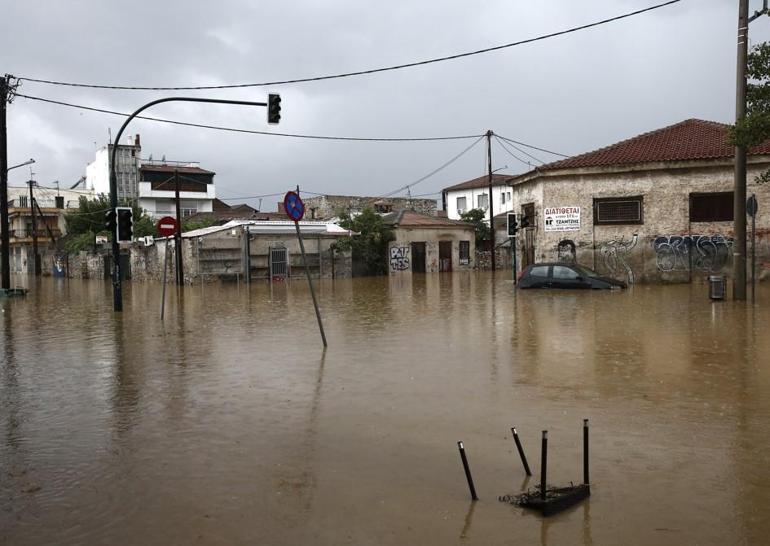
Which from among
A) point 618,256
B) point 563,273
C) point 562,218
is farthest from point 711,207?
point 563,273

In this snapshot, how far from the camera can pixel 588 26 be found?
1747 centimetres

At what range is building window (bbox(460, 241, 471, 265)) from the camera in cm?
4938

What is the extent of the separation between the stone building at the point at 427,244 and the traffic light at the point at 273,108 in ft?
91.7

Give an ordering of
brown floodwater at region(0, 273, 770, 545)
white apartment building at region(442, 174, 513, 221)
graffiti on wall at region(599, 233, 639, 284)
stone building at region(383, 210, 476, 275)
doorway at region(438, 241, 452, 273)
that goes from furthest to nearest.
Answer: white apartment building at region(442, 174, 513, 221), doorway at region(438, 241, 452, 273), stone building at region(383, 210, 476, 275), graffiti on wall at region(599, 233, 639, 284), brown floodwater at region(0, 273, 770, 545)

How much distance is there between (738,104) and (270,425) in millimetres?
15424

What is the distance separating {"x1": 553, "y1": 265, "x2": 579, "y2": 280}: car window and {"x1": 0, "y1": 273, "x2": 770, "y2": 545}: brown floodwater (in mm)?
10032

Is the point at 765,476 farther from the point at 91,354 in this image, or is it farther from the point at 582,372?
the point at 91,354

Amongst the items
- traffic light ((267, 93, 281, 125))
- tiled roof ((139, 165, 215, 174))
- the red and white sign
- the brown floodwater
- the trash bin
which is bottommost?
the brown floodwater

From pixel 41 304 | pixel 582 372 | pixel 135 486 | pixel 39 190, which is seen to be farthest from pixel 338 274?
pixel 39 190

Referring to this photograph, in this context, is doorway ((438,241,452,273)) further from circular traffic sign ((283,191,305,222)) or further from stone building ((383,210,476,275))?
circular traffic sign ((283,191,305,222))

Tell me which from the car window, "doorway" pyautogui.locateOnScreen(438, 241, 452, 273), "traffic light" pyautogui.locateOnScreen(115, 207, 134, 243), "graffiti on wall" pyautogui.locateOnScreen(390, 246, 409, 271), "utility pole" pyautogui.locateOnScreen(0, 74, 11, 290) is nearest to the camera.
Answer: "traffic light" pyautogui.locateOnScreen(115, 207, 134, 243)

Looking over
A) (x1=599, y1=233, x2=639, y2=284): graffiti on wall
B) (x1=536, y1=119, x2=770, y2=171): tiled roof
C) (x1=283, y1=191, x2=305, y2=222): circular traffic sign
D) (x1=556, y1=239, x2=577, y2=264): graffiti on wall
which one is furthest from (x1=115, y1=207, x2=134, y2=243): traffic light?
(x1=599, y1=233, x2=639, y2=284): graffiti on wall

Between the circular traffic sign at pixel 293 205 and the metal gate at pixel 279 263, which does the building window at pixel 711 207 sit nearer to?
the circular traffic sign at pixel 293 205

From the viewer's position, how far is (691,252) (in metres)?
27.4
